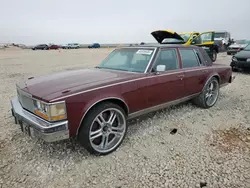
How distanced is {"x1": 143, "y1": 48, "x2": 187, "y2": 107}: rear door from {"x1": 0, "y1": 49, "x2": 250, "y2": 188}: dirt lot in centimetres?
57

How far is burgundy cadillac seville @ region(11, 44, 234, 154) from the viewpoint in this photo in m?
2.49

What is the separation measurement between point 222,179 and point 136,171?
41.1 inches

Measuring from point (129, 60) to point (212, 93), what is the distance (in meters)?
2.44

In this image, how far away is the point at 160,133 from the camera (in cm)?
355

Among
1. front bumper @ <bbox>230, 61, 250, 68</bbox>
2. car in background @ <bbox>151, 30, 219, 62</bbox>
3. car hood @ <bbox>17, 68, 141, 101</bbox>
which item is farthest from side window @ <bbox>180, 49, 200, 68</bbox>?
front bumper @ <bbox>230, 61, 250, 68</bbox>

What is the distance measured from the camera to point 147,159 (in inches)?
110

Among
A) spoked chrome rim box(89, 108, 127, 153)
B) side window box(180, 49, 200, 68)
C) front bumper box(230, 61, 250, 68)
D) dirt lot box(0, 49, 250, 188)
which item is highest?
side window box(180, 49, 200, 68)

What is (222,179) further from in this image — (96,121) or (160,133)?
(96,121)

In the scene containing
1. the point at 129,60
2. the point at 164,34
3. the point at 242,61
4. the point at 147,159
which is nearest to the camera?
the point at 147,159

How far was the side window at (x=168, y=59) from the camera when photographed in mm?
3683

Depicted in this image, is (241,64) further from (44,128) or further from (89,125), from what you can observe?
(44,128)

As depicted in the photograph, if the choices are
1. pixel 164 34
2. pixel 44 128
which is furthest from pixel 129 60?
pixel 164 34

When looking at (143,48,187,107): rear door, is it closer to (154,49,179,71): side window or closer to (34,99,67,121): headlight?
(154,49,179,71): side window

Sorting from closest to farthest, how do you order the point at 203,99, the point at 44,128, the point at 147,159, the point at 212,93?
1. the point at 44,128
2. the point at 147,159
3. the point at 203,99
4. the point at 212,93
